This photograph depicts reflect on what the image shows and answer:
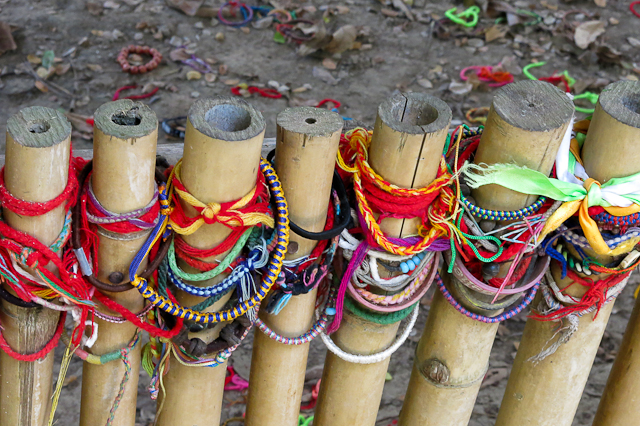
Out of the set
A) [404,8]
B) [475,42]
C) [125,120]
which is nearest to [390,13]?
[404,8]

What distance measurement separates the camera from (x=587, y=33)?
4.73 metres

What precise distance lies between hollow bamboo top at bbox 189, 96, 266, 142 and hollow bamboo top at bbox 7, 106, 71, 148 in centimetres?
19

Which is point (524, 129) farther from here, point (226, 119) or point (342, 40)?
point (342, 40)

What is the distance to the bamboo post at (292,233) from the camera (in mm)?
1094

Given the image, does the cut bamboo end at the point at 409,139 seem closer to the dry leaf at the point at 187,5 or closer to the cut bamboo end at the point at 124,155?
the cut bamboo end at the point at 124,155

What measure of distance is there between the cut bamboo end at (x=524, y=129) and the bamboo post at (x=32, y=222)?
0.68 meters

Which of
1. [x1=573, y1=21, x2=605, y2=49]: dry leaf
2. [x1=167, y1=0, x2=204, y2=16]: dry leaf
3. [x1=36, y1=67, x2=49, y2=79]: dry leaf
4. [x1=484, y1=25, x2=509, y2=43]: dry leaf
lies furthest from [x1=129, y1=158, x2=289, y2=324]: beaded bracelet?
[x1=573, y1=21, x2=605, y2=49]: dry leaf

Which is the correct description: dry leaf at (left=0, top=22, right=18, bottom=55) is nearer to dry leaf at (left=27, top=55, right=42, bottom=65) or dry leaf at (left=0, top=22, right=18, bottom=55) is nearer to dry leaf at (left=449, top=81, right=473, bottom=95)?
dry leaf at (left=27, top=55, right=42, bottom=65)

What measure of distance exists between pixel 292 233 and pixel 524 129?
0.43m

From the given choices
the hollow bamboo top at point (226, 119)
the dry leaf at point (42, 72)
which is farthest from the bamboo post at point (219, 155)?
the dry leaf at point (42, 72)

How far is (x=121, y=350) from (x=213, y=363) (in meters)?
0.17

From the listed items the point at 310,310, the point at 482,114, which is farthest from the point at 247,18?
the point at 310,310

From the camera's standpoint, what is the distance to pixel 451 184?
1.22 meters

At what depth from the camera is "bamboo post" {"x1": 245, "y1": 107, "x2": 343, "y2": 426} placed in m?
1.09
